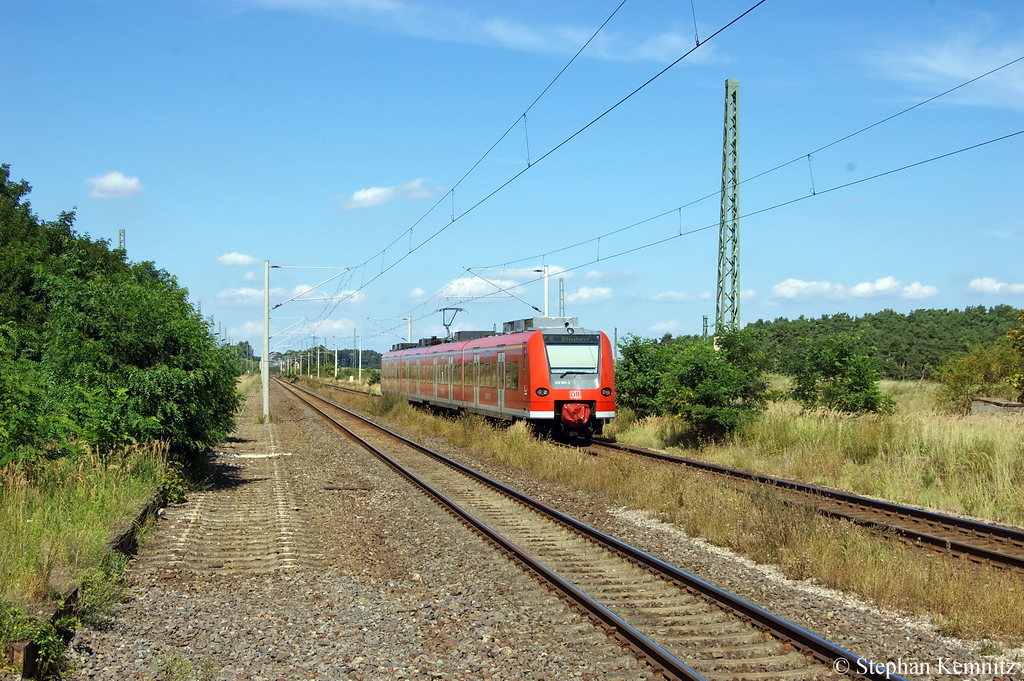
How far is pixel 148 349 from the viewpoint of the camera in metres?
14.3

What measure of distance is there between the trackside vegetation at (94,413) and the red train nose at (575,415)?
906 centimetres

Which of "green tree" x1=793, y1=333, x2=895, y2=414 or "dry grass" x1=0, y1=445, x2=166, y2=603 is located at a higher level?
"green tree" x1=793, y1=333, x2=895, y2=414

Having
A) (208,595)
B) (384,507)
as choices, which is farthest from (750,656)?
(384,507)

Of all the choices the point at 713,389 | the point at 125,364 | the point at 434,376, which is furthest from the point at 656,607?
the point at 434,376

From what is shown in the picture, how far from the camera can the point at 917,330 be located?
3041 inches

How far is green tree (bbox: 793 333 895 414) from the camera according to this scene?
2011 centimetres

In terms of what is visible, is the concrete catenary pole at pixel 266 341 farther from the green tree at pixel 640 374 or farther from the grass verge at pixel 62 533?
the grass verge at pixel 62 533

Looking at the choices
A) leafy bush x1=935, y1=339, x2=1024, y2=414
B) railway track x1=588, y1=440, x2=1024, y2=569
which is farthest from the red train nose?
leafy bush x1=935, y1=339, x2=1024, y2=414

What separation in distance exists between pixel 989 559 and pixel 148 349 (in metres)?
12.5

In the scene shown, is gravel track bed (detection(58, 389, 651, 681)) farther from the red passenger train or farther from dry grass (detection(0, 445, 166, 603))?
the red passenger train

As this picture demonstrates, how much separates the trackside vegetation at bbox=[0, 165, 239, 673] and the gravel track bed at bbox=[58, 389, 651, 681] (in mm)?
706

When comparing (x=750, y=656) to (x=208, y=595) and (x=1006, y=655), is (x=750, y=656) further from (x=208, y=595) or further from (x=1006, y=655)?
(x=208, y=595)

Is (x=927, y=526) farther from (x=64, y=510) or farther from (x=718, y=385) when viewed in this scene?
(x=64, y=510)

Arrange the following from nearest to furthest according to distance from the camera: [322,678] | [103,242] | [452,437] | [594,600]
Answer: [322,678] → [594,600] → [452,437] → [103,242]
